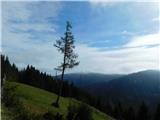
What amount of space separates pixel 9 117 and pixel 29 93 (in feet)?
119

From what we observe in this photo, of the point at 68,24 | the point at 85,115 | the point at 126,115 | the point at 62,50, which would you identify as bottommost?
the point at 126,115

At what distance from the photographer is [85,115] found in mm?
21734

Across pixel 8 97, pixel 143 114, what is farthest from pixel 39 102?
pixel 143 114

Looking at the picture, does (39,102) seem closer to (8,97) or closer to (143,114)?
(8,97)

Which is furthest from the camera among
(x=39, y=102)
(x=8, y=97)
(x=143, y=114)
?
(x=143, y=114)

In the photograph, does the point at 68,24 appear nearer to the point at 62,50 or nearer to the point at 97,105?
the point at 62,50

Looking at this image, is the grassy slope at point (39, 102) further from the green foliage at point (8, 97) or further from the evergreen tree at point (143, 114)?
the evergreen tree at point (143, 114)

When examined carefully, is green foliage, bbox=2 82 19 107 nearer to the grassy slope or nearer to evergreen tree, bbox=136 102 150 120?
the grassy slope

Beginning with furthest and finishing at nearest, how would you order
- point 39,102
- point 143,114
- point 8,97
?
point 143,114, point 39,102, point 8,97

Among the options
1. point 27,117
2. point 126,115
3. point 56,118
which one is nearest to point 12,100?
point 27,117

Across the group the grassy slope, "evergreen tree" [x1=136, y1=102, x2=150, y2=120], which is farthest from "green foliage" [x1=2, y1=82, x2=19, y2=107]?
"evergreen tree" [x1=136, y1=102, x2=150, y2=120]

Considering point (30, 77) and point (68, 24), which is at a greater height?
point (68, 24)

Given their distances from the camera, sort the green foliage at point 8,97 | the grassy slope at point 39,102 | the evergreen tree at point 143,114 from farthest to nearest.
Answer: the evergreen tree at point 143,114 < the grassy slope at point 39,102 < the green foliage at point 8,97

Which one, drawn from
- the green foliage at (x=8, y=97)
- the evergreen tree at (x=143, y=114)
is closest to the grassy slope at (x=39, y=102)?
the green foliage at (x=8, y=97)
